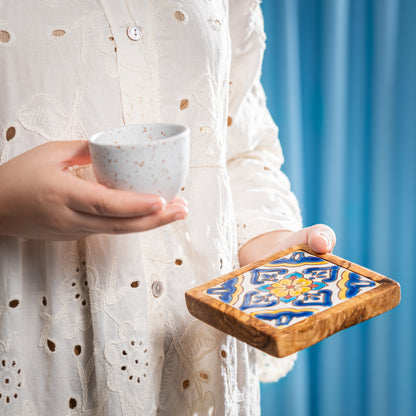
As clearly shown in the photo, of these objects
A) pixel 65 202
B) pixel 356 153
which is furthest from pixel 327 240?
pixel 356 153

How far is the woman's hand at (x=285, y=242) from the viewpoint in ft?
2.27

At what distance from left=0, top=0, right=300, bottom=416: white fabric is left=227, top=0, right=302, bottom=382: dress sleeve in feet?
0.41

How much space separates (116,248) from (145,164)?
213mm

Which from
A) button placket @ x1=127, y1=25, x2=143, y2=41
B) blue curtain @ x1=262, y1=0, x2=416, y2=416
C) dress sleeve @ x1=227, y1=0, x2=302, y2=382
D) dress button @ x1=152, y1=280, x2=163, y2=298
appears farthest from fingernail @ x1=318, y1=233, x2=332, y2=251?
blue curtain @ x1=262, y1=0, x2=416, y2=416

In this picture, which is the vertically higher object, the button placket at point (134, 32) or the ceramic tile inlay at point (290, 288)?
the button placket at point (134, 32)

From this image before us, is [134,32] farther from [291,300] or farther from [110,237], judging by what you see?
[291,300]

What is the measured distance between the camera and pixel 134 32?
64cm

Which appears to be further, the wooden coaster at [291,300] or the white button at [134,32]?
the white button at [134,32]

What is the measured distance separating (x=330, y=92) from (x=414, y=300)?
0.68 meters

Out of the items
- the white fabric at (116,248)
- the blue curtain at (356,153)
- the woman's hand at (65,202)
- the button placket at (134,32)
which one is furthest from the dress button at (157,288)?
the blue curtain at (356,153)

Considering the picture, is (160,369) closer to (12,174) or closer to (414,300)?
(12,174)

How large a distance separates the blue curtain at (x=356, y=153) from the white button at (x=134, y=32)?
82 centimetres

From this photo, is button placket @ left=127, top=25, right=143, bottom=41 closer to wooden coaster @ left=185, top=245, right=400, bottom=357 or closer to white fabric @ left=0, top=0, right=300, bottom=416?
white fabric @ left=0, top=0, right=300, bottom=416

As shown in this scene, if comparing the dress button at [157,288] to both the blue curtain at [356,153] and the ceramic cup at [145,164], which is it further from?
the blue curtain at [356,153]
